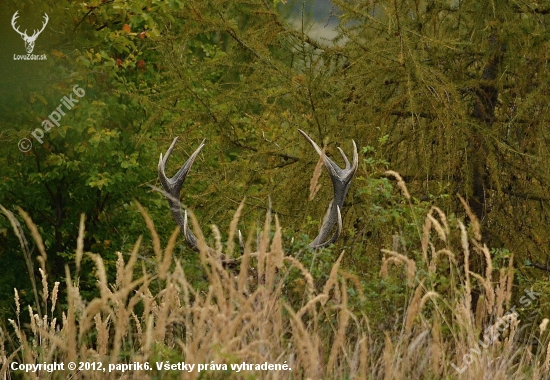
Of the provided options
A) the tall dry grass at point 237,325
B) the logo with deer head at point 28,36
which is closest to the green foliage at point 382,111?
the logo with deer head at point 28,36

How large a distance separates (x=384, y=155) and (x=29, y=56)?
432 centimetres

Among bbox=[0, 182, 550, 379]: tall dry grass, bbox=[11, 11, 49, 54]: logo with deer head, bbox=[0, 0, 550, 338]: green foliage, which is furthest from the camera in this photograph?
bbox=[11, 11, 49, 54]: logo with deer head

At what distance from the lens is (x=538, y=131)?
720 cm

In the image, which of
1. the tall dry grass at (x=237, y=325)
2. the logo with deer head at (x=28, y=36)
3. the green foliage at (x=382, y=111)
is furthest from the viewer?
the logo with deer head at (x=28, y=36)

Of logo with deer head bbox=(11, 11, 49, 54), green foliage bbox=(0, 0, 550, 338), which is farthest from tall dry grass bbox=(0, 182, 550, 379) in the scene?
logo with deer head bbox=(11, 11, 49, 54)

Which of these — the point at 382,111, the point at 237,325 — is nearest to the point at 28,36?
the point at 382,111

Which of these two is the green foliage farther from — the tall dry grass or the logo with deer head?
the tall dry grass

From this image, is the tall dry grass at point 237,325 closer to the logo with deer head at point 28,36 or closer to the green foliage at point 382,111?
the green foliage at point 382,111

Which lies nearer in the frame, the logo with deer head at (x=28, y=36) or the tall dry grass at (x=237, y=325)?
the tall dry grass at (x=237, y=325)

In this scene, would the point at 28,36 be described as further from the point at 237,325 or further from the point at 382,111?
the point at 237,325

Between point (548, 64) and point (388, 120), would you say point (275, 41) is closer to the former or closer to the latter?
point (388, 120)

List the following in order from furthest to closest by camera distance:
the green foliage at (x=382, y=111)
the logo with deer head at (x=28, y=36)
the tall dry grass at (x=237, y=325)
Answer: the logo with deer head at (x=28, y=36)
the green foliage at (x=382, y=111)
the tall dry grass at (x=237, y=325)

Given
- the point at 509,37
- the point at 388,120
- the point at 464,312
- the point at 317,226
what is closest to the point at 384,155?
the point at 388,120

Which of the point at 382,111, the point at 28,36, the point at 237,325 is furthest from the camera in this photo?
the point at 28,36
